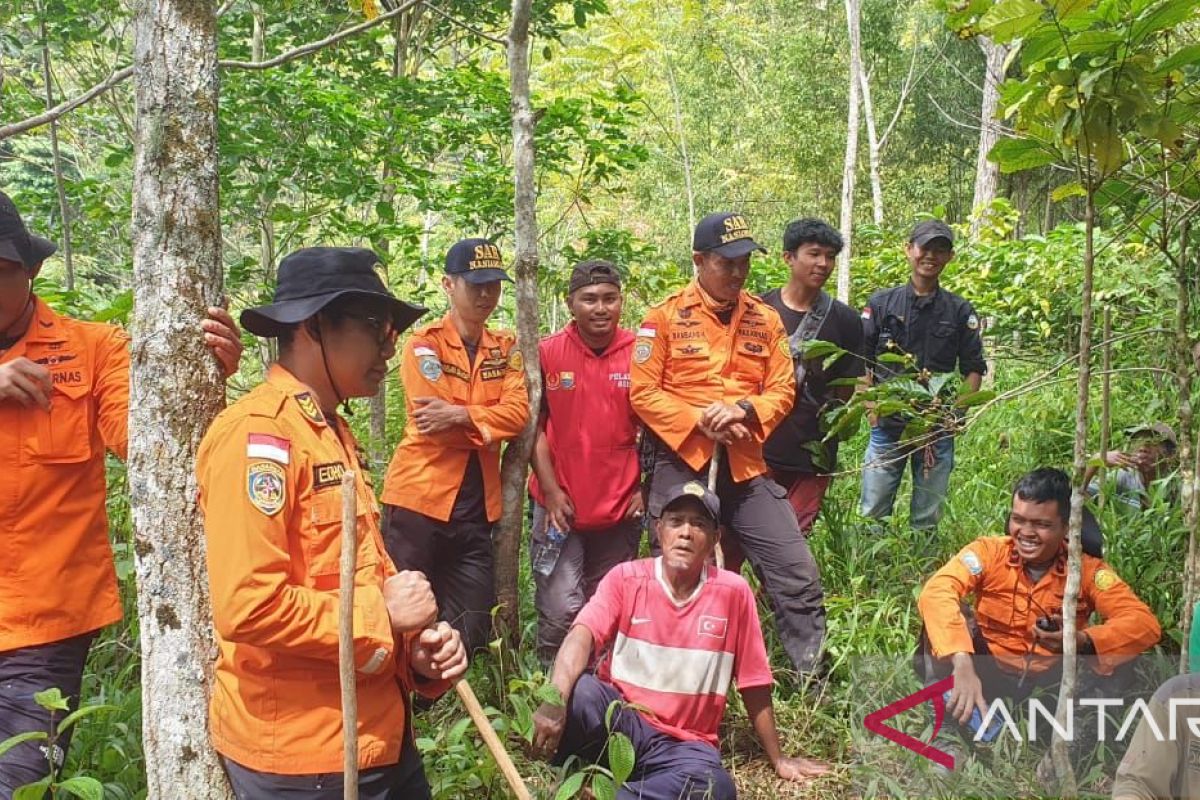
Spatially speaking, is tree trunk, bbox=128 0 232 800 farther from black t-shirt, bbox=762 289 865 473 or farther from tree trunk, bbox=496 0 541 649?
black t-shirt, bbox=762 289 865 473

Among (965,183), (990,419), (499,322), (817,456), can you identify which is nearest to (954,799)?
(817,456)

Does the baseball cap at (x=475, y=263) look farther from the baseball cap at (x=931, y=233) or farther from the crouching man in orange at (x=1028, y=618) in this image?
the baseball cap at (x=931, y=233)

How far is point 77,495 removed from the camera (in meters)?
2.64

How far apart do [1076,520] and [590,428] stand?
2141 millimetres

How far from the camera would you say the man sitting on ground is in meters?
3.23

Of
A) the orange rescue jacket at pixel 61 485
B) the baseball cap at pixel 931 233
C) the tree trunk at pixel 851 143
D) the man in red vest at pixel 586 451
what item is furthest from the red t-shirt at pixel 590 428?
the tree trunk at pixel 851 143

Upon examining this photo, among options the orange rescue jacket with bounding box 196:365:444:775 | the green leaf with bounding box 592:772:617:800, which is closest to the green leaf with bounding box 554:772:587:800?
the green leaf with bounding box 592:772:617:800

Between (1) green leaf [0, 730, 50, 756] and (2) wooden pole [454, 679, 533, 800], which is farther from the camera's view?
(1) green leaf [0, 730, 50, 756]

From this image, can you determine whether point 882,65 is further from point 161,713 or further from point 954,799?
point 161,713

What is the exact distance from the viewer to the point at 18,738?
2279 millimetres

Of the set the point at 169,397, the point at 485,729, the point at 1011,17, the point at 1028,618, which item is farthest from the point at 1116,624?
the point at 169,397

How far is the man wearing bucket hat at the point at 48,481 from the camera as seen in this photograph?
2451mm

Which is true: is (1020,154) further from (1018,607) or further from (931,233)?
(931,233)

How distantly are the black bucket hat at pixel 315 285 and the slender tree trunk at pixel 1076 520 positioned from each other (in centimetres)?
193
